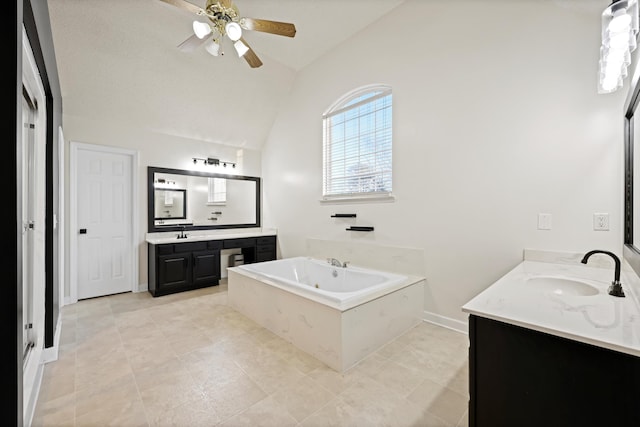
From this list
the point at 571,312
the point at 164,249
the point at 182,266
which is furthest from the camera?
the point at 182,266

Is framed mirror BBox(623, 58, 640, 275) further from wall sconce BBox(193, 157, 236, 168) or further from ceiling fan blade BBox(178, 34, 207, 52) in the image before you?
wall sconce BBox(193, 157, 236, 168)

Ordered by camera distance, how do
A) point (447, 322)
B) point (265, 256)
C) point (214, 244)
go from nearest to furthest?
point (447, 322) < point (214, 244) < point (265, 256)

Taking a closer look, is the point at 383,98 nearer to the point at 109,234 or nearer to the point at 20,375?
the point at 20,375

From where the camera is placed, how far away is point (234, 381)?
189cm

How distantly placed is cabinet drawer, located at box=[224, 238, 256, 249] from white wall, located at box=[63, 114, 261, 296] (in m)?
1.17

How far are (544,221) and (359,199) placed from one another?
1865 millimetres

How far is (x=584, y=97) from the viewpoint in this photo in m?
2.02

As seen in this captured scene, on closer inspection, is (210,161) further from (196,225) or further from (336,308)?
(336,308)

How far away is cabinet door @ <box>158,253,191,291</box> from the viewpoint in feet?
12.3

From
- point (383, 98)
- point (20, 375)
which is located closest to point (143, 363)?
point (20, 375)

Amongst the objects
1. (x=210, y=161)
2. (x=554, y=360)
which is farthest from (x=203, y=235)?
(x=554, y=360)

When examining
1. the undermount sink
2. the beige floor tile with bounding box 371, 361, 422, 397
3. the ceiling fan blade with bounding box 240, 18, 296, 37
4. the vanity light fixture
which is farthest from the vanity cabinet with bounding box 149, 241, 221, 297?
the vanity light fixture

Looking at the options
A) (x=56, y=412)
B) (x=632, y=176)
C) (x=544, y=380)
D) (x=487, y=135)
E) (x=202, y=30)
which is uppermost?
(x=202, y=30)

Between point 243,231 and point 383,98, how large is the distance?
325 cm
